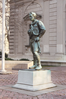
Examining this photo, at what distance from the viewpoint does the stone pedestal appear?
7.23 metres

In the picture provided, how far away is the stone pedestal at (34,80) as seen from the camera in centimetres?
723

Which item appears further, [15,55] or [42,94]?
[15,55]

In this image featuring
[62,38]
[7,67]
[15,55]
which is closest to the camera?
[7,67]

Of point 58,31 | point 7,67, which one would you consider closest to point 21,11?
point 58,31

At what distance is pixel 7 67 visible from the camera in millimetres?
17078

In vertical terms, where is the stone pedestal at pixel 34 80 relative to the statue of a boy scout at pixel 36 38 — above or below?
below

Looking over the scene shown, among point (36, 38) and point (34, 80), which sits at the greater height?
point (36, 38)

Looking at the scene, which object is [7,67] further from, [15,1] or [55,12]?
[15,1]

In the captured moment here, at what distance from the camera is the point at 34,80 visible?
7.26m

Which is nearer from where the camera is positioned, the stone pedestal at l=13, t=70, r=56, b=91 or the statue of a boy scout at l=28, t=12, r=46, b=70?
the stone pedestal at l=13, t=70, r=56, b=91

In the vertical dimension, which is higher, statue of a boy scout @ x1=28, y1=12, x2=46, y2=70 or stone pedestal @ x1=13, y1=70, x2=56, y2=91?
statue of a boy scout @ x1=28, y1=12, x2=46, y2=70

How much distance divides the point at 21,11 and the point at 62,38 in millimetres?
8121

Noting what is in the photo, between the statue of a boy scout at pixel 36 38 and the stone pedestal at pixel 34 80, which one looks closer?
the stone pedestal at pixel 34 80

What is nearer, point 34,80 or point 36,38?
point 34,80
